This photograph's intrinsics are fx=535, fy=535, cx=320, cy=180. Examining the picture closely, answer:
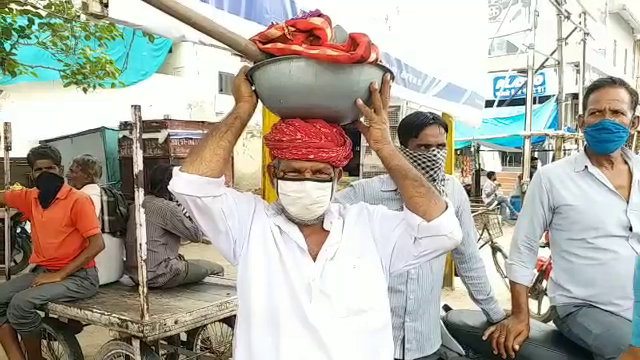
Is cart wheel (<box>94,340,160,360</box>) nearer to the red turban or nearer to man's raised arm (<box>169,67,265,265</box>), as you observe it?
man's raised arm (<box>169,67,265,265</box>)

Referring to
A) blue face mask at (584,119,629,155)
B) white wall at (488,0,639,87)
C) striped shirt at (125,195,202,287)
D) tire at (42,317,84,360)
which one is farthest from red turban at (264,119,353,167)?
white wall at (488,0,639,87)

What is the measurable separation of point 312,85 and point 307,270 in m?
0.56

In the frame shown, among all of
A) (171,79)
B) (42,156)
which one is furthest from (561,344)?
(171,79)

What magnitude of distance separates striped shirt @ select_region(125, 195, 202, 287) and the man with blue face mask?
2.29 m

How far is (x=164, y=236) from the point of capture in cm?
396

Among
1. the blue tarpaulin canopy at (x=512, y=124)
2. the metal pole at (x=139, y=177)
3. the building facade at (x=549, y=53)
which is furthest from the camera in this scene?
the blue tarpaulin canopy at (x=512, y=124)

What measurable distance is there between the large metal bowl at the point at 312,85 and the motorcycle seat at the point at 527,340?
1.37m

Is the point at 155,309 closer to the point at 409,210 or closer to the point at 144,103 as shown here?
the point at 409,210

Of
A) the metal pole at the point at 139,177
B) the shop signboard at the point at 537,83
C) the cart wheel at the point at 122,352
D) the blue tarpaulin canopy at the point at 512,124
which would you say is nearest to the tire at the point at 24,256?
the cart wheel at the point at 122,352

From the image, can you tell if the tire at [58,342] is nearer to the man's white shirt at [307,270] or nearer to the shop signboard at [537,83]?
the man's white shirt at [307,270]

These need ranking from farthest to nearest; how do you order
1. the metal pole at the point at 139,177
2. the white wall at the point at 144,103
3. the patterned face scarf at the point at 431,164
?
the white wall at the point at 144,103 < the metal pole at the point at 139,177 < the patterned face scarf at the point at 431,164

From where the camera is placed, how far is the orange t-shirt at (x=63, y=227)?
3.87m

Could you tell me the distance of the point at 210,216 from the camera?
1659mm

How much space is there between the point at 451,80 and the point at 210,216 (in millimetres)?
3505
